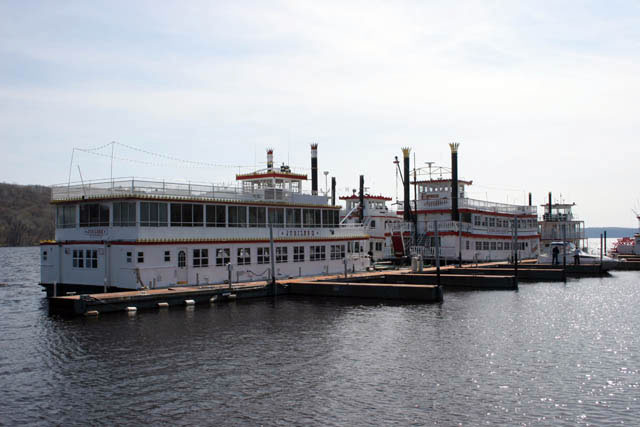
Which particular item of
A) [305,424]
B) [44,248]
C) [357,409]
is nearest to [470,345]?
[357,409]

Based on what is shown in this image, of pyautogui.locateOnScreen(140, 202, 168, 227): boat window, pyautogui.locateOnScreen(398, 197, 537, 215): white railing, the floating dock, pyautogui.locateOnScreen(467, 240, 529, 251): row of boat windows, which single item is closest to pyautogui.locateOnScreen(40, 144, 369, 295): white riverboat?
pyautogui.locateOnScreen(140, 202, 168, 227): boat window

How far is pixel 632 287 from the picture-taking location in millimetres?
55719

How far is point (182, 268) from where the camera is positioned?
4156cm

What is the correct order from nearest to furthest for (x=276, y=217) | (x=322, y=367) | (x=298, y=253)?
(x=322, y=367) < (x=276, y=217) < (x=298, y=253)

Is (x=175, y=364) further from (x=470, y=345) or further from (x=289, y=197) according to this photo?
(x=289, y=197)

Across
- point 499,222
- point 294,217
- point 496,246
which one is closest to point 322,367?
point 294,217

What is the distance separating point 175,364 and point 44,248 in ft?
76.6

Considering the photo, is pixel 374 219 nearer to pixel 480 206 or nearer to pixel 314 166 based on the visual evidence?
pixel 314 166

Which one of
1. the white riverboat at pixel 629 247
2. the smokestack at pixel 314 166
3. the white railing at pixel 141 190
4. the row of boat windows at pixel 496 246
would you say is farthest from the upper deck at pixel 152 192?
the white riverboat at pixel 629 247

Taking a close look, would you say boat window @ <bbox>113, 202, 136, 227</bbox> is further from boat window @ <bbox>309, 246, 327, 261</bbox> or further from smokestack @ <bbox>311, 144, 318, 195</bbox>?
smokestack @ <bbox>311, 144, 318, 195</bbox>

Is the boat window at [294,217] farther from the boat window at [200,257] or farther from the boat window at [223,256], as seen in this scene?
the boat window at [200,257]

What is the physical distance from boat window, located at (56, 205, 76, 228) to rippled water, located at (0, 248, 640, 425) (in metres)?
6.78

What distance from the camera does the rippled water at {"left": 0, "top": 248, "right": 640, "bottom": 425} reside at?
754 inches

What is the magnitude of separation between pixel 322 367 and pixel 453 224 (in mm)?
51005
